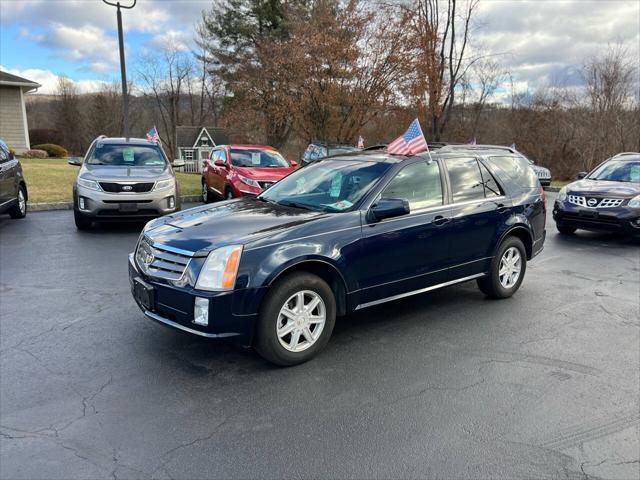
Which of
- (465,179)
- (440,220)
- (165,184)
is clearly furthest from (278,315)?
(165,184)

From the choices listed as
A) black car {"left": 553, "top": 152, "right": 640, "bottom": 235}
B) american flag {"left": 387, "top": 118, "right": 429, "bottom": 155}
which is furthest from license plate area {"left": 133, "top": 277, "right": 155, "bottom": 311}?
black car {"left": 553, "top": 152, "right": 640, "bottom": 235}

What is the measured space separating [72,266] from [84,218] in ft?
8.36

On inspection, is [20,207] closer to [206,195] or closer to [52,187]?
[52,187]

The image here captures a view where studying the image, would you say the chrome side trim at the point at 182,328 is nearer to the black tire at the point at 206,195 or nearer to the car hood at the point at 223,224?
the car hood at the point at 223,224

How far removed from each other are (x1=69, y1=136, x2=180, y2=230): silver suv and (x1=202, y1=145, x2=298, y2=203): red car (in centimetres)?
200

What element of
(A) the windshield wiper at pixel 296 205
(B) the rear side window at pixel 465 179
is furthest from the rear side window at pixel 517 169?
(A) the windshield wiper at pixel 296 205

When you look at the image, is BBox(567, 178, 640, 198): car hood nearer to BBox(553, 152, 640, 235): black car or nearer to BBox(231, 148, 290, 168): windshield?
BBox(553, 152, 640, 235): black car

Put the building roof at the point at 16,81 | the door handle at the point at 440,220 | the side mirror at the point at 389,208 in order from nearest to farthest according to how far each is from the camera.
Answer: the side mirror at the point at 389,208 → the door handle at the point at 440,220 → the building roof at the point at 16,81

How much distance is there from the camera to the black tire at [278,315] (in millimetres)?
3713

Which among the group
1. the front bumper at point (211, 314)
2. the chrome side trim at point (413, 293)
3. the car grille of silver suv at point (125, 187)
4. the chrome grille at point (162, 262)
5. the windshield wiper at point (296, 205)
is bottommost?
the chrome side trim at point (413, 293)

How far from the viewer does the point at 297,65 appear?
19.3m

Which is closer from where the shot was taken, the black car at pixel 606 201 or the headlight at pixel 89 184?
the headlight at pixel 89 184

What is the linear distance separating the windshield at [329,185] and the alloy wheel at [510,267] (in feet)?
6.52

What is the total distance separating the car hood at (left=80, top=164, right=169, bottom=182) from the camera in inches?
351
